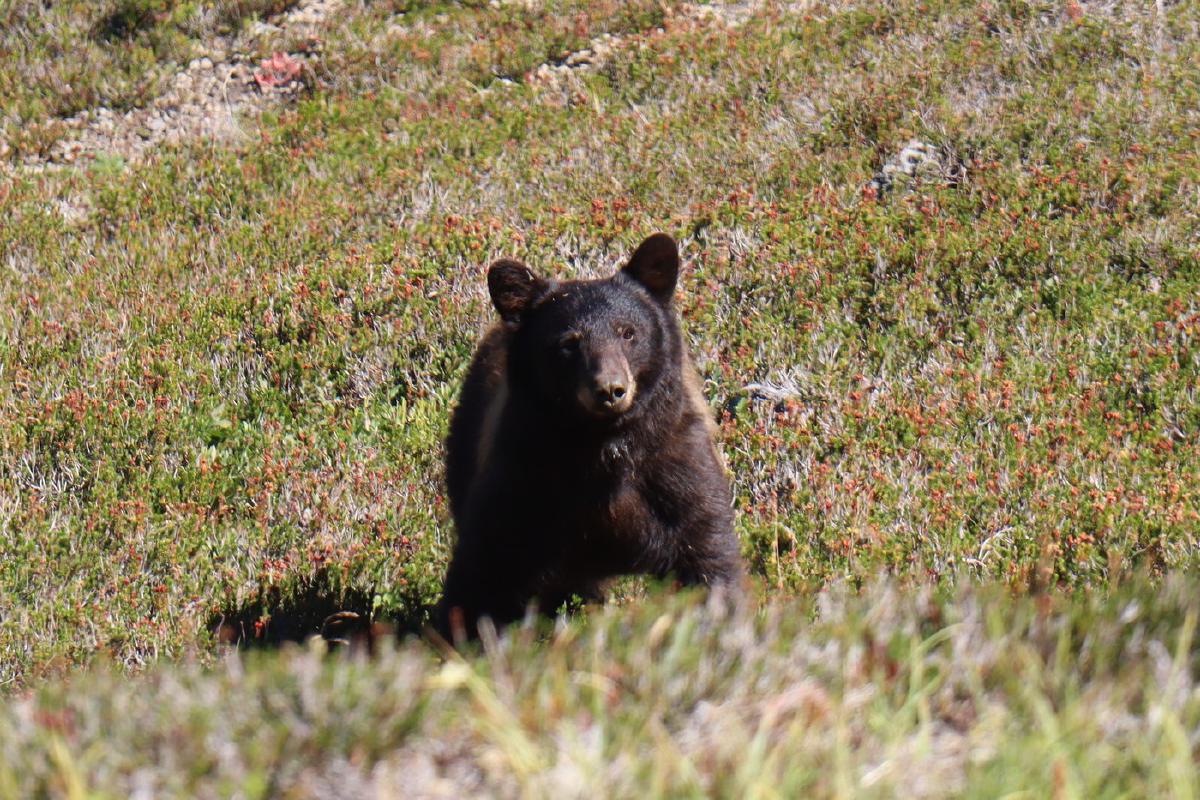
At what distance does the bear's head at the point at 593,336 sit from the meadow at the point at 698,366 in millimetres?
1036

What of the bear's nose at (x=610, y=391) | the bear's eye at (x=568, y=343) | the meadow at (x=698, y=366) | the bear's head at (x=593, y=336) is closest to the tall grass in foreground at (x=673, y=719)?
the meadow at (x=698, y=366)

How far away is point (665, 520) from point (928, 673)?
2792mm

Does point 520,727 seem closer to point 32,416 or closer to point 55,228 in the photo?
point 32,416

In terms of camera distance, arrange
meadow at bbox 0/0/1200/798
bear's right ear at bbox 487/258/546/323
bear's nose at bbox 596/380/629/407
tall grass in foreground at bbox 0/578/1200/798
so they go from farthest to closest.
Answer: bear's right ear at bbox 487/258/546/323, bear's nose at bbox 596/380/629/407, meadow at bbox 0/0/1200/798, tall grass in foreground at bbox 0/578/1200/798

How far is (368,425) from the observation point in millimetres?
7652

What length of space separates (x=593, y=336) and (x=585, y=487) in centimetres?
66

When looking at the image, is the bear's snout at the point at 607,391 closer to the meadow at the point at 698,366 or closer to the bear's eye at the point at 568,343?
the bear's eye at the point at 568,343

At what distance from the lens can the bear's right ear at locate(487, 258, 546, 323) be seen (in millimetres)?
5863

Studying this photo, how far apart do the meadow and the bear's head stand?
1.04m

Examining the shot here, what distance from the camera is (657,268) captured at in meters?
6.10

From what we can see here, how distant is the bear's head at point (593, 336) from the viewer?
5355mm

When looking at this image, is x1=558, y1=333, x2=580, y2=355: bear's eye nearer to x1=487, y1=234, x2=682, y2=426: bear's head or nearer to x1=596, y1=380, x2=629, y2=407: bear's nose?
x1=487, y1=234, x2=682, y2=426: bear's head

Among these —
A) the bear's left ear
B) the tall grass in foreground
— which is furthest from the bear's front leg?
the tall grass in foreground

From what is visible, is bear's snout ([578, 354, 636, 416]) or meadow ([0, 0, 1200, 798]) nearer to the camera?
meadow ([0, 0, 1200, 798])
